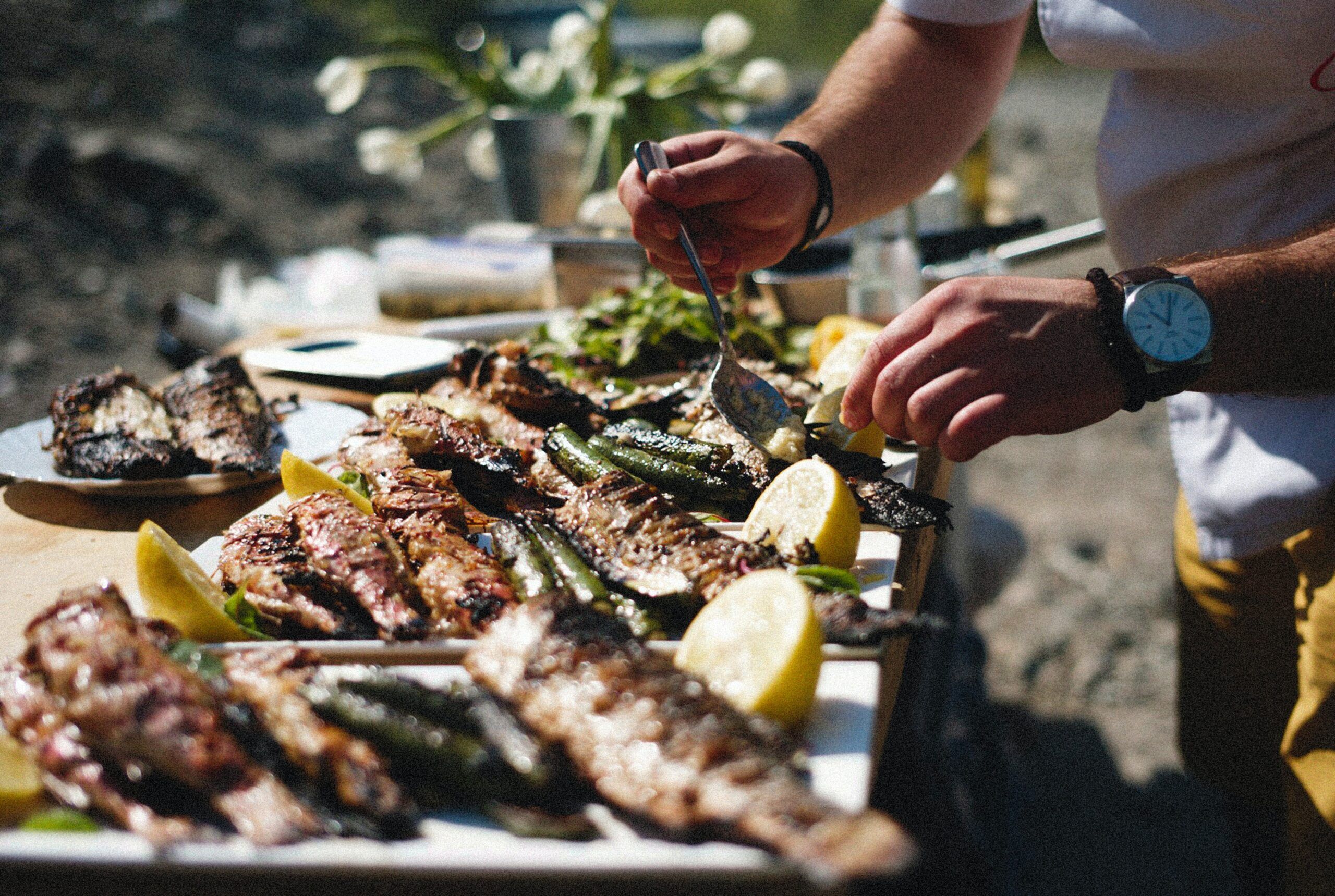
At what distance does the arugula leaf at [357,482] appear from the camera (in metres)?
2.31

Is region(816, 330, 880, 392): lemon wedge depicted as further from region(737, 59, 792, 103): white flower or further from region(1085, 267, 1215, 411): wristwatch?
region(737, 59, 792, 103): white flower

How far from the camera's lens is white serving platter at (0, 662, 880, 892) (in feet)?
3.66

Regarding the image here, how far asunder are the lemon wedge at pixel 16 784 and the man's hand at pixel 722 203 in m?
1.77

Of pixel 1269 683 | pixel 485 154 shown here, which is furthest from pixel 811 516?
pixel 485 154

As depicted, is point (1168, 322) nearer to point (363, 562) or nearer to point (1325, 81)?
point (1325, 81)

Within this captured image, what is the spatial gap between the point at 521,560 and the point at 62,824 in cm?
85

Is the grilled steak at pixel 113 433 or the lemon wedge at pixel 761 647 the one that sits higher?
the grilled steak at pixel 113 433

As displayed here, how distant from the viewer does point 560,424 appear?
8.36 ft

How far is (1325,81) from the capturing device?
7.63 ft

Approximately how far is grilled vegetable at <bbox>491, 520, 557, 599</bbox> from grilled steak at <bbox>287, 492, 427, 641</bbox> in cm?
18

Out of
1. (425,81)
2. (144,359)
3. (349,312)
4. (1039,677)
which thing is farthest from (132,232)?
(1039,677)

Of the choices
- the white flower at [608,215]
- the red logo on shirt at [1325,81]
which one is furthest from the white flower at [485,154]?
the red logo on shirt at [1325,81]

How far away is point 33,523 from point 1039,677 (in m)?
4.65

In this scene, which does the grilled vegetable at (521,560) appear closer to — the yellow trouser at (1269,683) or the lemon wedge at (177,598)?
the lemon wedge at (177,598)
